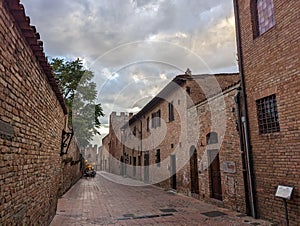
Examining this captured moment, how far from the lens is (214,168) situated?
9078mm

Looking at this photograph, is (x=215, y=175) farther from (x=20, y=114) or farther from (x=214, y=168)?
(x=20, y=114)

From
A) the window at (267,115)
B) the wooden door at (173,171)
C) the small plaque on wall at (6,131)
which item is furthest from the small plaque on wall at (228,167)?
the small plaque on wall at (6,131)

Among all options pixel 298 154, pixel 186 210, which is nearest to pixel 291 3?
pixel 298 154

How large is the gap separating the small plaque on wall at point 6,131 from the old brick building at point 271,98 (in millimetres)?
5571

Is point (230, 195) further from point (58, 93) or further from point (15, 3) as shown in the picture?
point (15, 3)

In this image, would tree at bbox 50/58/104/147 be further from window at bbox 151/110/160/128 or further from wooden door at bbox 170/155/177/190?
wooden door at bbox 170/155/177/190

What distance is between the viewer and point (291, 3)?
5.69 m

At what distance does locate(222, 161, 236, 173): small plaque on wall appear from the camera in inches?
302

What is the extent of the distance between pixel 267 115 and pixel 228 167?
2338 mm

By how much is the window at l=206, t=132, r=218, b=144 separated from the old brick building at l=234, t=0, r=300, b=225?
2.10 metres

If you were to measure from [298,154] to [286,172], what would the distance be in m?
0.58

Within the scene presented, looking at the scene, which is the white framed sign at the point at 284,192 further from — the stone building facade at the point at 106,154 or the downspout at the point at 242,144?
the stone building facade at the point at 106,154

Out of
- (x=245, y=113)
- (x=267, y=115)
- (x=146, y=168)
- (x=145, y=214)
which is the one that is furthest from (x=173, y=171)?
(x=267, y=115)

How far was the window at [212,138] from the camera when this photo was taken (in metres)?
9.06
